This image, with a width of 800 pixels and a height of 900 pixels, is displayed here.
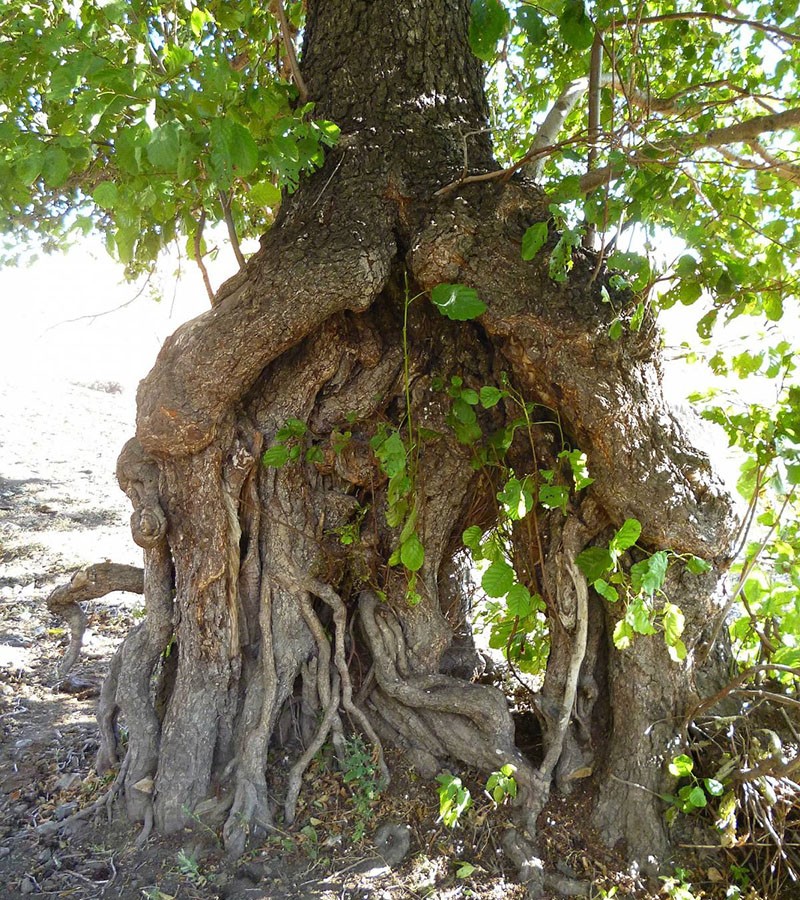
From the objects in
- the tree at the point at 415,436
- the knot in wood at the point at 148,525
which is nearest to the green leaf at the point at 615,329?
the tree at the point at 415,436

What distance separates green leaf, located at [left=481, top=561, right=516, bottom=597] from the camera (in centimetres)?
238

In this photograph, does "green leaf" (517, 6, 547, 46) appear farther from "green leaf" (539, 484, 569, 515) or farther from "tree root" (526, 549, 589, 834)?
"tree root" (526, 549, 589, 834)

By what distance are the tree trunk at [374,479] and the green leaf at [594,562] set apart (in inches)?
3.4

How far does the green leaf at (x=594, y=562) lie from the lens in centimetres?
237

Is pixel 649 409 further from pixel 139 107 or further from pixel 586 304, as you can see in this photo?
pixel 139 107

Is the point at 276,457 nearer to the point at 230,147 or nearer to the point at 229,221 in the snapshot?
the point at 229,221

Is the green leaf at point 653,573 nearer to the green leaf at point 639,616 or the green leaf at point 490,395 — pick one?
the green leaf at point 639,616

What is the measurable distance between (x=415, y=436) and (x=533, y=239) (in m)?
0.84

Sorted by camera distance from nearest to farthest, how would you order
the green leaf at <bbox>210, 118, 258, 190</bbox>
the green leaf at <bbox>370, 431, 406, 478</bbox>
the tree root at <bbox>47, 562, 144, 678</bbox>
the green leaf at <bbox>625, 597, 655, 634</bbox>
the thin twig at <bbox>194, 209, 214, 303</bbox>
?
the green leaf at <bbox>210, 118, 258, 190</bbox>, the green leaf at <bbox>625, 597, 655, 634</bbox>, the green leaf at <bbox>370, 431, 406, 478</bbox>, the thin twig at <bbox>194, 209, 214, 303</bbox>, the tree root at <bbox>47, 562, 144, 678</bbox>

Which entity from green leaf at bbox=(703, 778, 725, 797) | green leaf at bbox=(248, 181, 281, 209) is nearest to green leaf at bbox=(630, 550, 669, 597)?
green leaf at bbox=(703, 778, 725, 797)

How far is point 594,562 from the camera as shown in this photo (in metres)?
2.42

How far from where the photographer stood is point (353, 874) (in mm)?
2285

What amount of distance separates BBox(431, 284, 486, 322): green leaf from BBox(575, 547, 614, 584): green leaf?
36.3 inches

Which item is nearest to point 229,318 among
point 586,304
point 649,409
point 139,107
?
point 139,107
